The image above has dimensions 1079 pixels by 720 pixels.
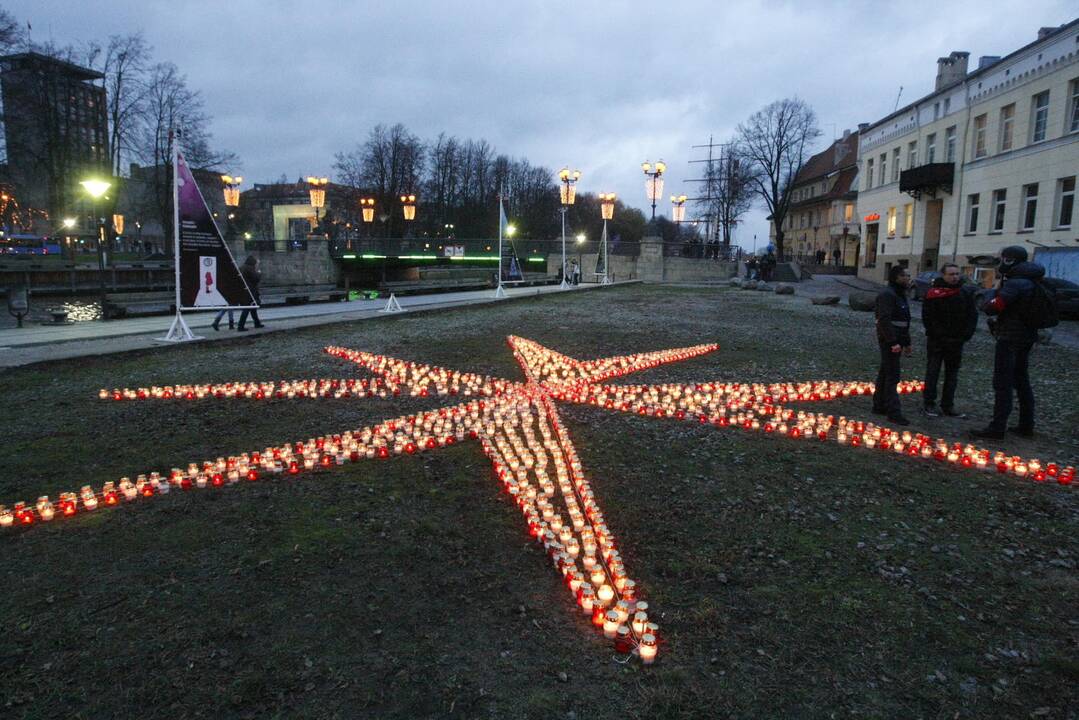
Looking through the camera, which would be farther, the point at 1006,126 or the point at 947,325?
the point at 1006,126

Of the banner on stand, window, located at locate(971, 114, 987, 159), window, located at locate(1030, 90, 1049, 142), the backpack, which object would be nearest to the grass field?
the backpack

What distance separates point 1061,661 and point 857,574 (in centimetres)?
114

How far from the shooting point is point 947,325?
27.0 ft

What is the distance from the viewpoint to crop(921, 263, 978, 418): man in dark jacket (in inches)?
318

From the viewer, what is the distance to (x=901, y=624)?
3771 millimetres

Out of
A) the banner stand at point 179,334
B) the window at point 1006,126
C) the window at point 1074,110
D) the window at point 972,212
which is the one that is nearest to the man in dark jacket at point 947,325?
the banner stand at point 179,334

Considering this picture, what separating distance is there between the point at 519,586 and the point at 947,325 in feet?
23.7

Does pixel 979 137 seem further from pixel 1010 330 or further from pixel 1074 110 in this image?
pixel 1010 330

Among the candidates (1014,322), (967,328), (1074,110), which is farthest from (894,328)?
(1074,110)

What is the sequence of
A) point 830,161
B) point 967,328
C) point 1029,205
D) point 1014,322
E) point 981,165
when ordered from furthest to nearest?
point 830,161, point 981,165, point 1029,205, point 967,328, point 1014,322

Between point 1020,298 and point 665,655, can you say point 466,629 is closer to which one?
point 665,655

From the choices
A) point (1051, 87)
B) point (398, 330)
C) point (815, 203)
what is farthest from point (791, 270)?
point (398, 330)

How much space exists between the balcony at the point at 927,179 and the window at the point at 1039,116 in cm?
616

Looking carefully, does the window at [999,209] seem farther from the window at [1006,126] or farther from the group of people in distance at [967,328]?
the group of people in distance at [967,328]
